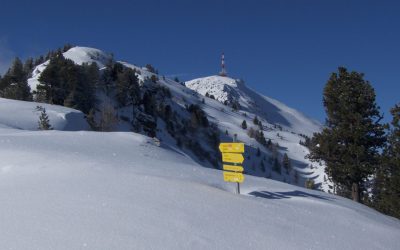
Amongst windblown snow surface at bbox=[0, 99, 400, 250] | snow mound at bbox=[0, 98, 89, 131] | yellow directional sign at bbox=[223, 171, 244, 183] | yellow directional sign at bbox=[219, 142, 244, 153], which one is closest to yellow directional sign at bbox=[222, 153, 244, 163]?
yellow directional sign at bbox=[219, 142, 244, 153]

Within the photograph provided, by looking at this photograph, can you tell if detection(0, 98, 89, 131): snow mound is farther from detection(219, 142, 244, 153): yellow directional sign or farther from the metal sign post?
the metal sign post

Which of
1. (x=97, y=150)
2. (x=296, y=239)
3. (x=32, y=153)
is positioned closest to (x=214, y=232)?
(x=296, y=239)

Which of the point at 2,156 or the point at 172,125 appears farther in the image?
the point at 172,125

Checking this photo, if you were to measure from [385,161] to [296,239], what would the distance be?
19832 mm

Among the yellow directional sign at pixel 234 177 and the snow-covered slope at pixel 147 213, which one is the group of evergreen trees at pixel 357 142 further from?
the yellow directional sign at pixel 234 177

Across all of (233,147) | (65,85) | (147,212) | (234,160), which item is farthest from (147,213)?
(65,85)

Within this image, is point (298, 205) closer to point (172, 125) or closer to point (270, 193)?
point (270, 193)

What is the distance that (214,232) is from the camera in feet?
24.8

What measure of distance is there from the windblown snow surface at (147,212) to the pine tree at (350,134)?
1295 cm

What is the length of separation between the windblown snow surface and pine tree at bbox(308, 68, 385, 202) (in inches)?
510

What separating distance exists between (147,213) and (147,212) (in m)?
0.06

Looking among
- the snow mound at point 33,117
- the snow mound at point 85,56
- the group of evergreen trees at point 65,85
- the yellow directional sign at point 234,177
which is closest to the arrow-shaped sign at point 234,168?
the yellow directional sign at point 234,177

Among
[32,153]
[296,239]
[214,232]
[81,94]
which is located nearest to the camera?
[214,232]

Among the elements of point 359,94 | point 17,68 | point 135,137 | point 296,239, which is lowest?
point 296,239
